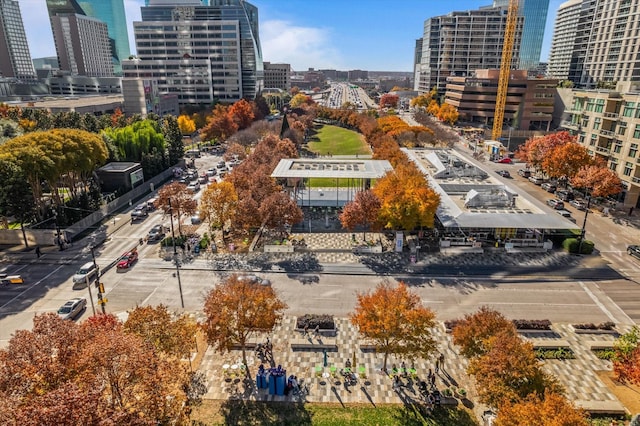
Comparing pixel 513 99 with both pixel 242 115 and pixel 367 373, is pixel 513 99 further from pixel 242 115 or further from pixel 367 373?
pixel 367 373

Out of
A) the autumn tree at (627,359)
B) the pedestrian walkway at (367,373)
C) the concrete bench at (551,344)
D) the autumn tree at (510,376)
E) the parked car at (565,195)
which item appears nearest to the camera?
the autumn tree at (510,376)

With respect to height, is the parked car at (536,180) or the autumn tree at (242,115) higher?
the autumn tree at (242,115)

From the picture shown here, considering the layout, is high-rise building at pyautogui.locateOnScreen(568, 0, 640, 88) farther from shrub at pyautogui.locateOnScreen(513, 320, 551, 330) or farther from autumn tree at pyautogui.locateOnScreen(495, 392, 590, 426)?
autumn tree at pyautogui.locateOnScreen(495, 392, 590, 426)

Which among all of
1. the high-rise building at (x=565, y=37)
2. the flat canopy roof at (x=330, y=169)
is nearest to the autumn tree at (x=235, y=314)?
the flat canopy roof at (x=330, y=169)

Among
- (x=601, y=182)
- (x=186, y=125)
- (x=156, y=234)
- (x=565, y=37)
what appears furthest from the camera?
(x=565, y=37)

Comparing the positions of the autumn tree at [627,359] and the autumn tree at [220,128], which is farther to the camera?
the autumn tree at [220,128]

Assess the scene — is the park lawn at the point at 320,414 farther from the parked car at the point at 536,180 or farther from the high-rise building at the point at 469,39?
the high-rise building at the point at 469,39

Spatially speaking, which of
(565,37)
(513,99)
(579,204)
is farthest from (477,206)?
(565,37)
